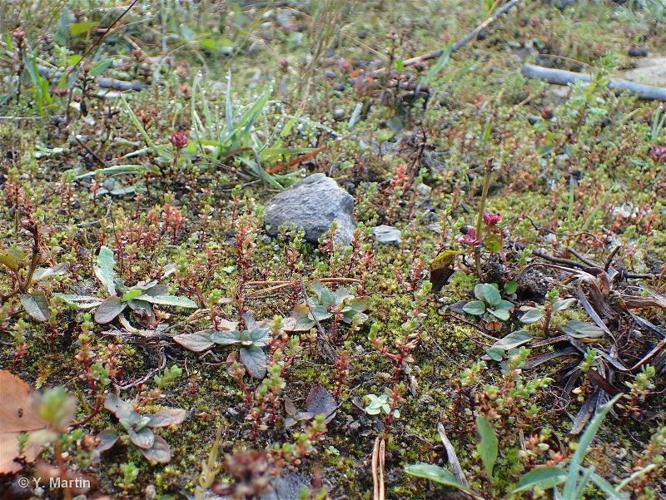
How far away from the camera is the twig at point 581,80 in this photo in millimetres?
4992

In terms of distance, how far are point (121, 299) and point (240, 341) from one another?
1.70ft

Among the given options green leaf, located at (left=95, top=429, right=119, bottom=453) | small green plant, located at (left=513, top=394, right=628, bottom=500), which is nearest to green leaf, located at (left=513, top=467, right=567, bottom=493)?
small green plant, located at (left=513, top=394, right=628, bottom=500)

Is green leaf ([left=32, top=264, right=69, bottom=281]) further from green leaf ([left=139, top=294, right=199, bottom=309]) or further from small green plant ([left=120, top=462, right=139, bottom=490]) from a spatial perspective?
small green plant ([left=120, top=462, right=139, bottom=490])

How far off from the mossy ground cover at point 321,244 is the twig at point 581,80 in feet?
0.50

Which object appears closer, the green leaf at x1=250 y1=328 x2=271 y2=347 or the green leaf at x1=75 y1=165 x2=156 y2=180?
the green leaf at x1=250 y1=328 x2=271 y2=347

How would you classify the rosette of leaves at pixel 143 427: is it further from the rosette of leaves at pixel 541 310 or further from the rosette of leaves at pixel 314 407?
the rosette of leaves at pixel 541 310

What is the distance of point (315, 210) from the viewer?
3.17 meters

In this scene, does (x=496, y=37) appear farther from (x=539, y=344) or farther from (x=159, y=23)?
A: (x=539, y=344)

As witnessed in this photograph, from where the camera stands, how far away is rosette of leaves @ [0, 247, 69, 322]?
230cm

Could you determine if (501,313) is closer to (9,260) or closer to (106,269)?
(106,269)

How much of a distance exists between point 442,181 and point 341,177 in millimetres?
635

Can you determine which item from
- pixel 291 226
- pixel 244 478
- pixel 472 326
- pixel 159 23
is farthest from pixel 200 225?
pixel 159 23

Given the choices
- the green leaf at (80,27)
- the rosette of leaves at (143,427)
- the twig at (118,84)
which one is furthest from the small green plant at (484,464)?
the green leaf at (80,27)

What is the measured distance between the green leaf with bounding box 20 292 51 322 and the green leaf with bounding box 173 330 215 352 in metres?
0.49
